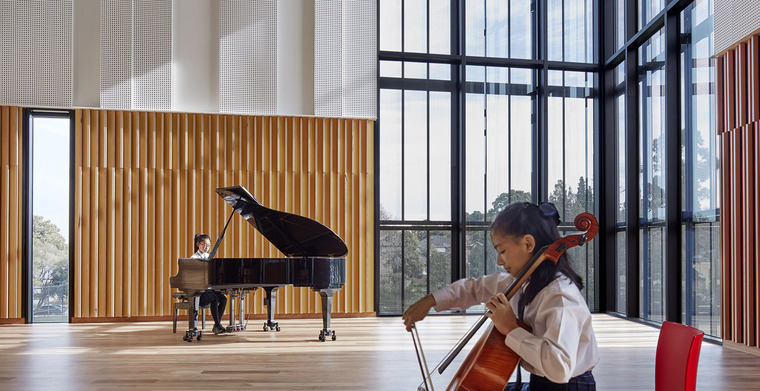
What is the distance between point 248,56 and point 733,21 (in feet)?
18.5

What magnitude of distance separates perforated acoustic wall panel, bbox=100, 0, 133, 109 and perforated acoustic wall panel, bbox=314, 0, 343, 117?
7.89 ft

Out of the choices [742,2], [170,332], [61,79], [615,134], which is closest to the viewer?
[742,2]

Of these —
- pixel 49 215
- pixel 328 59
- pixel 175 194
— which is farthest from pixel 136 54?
pixel 328 59

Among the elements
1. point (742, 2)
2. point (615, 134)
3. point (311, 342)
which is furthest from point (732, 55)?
point (311, 342)

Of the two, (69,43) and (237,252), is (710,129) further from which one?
(69,43)

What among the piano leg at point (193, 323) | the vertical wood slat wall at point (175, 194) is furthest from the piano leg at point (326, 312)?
the vertical wood slat wall at point (175, 194)

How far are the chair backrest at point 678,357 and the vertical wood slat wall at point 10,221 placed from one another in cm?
810

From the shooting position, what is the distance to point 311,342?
6434 millimetres

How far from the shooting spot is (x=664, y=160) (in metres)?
7.33

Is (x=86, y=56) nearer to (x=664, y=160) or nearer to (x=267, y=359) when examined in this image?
(x=267, y=359)

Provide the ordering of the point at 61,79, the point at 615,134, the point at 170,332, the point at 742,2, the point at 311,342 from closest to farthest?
the point at 742,2, the point at 311,342, the point at 170,332, the point at 61,79, the point at 615,134

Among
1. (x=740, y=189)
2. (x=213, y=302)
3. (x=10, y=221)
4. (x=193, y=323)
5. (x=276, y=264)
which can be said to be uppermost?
(x=740, y=189)

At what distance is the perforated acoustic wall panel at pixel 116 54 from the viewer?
26.7ft

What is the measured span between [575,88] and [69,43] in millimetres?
6834
